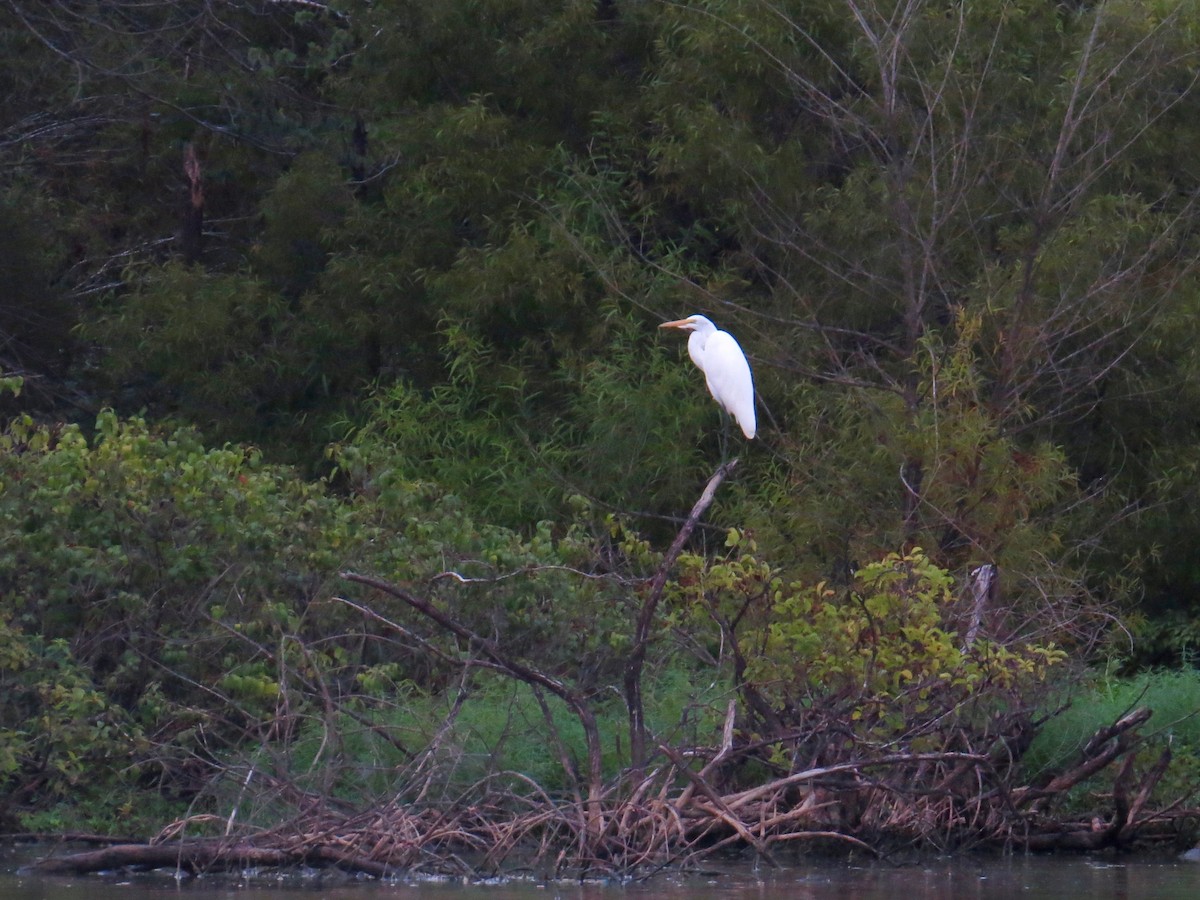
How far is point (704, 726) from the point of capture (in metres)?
7.90

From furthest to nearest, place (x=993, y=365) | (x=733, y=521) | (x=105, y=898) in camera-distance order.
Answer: (x=733, y=521)
(x=993, y=365)
(x=105, y=898)

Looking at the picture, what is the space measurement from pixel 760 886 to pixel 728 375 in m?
3.65

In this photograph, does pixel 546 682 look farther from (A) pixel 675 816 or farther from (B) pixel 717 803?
(B) pixel 717 803

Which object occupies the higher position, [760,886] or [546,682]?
[546,682]

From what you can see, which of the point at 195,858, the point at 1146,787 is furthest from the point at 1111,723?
the point at 195,858

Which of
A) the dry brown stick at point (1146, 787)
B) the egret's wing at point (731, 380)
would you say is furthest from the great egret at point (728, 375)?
the dry brown stick at point (1146, 787)

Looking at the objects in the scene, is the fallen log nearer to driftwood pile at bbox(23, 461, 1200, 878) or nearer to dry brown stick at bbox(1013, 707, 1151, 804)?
driftwood pile at bbox(23, 461, 1200, 878)

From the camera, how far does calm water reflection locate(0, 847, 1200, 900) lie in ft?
21.0

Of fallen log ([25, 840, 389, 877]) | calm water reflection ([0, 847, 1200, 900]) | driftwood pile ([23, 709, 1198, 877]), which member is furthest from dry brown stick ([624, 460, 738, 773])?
fallen log ([25, 840, 389, 877])

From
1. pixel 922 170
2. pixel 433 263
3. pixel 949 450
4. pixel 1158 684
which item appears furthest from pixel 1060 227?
pixel 433 263

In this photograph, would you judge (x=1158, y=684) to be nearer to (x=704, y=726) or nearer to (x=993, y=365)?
(x=993, y=365)

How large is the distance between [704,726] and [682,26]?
6.21 metres

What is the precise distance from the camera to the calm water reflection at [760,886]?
6387 mm

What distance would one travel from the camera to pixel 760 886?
6.74 meters
